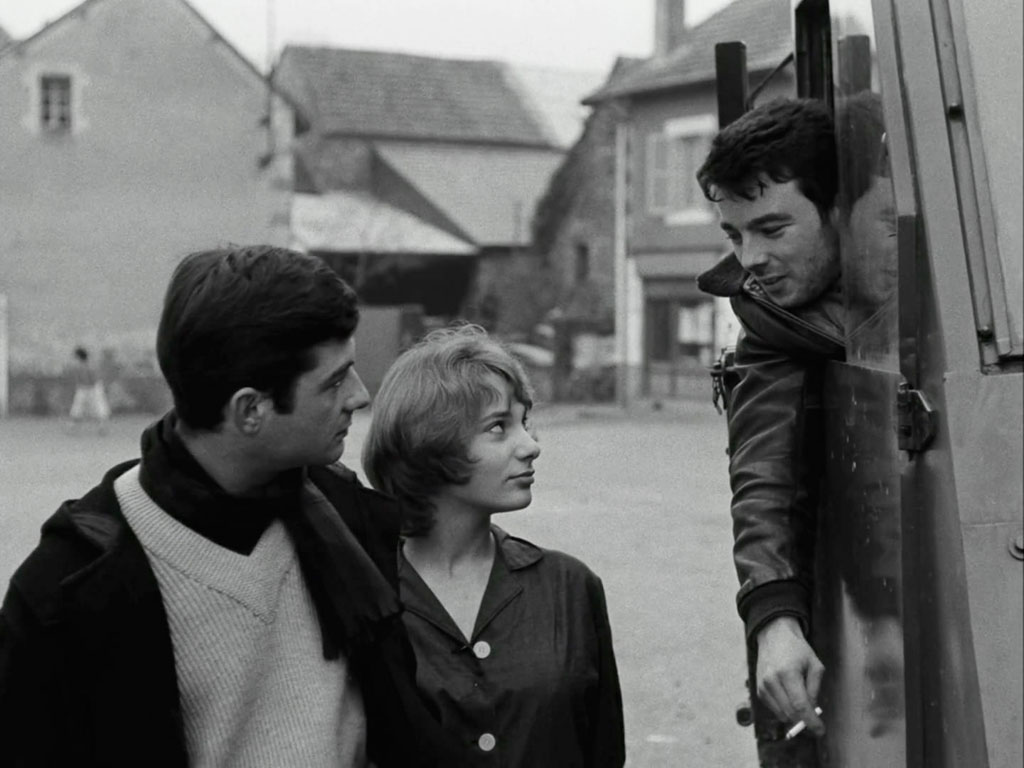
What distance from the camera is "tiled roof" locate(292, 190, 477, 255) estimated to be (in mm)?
35812

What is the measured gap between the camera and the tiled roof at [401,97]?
42250 millimetres

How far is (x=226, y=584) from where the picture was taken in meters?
1.83

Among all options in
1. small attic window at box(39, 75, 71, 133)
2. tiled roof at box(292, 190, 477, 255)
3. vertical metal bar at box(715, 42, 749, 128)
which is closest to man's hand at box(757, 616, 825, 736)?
vertical metal bar at box(715, 42, 749, 128)

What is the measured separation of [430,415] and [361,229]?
3443cm

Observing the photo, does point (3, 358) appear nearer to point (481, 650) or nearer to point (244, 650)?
point (481, 650)

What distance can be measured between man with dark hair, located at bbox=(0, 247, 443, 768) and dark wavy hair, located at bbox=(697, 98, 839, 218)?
720mm

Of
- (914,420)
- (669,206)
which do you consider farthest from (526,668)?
(669,206)

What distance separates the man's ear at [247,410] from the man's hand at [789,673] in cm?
76

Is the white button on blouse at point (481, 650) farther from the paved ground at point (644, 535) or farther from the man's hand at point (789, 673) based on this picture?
the paved ground at point (644, 535)

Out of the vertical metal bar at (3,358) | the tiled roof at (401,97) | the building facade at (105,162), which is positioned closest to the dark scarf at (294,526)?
the vertical metal bar at (3,358)

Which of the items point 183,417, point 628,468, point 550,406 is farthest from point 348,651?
point 550,406

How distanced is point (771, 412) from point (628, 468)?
1544 cm

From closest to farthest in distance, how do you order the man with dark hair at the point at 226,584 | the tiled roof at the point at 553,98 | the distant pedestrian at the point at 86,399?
the man with dark hair at the point at 226,584 < the distant pedestrian at the point at 86,399 < the tiled roof at the point at 553,98

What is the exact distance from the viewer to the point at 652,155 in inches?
1228
